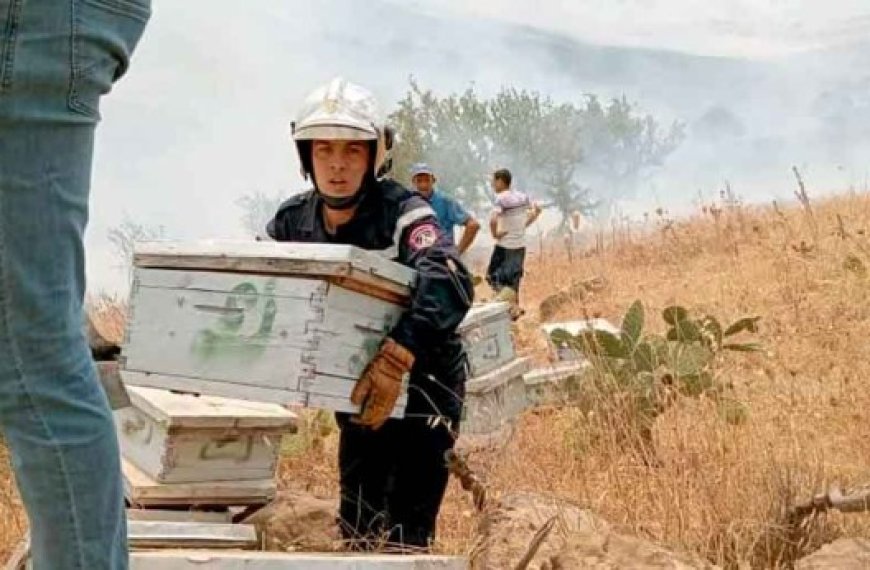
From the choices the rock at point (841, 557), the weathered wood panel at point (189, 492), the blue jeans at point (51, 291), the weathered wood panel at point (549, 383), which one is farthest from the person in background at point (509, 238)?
the blue jeans at point (51, 291)

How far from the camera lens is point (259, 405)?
3479mm

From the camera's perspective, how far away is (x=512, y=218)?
11.2 metres

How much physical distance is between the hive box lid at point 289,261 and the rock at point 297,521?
892 millimetres

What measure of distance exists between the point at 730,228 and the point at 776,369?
660cm

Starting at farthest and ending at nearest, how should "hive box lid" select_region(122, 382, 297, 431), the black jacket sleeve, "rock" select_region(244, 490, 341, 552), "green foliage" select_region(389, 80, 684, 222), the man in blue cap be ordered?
"green foliage" select_region(389, 80, 684, 222) → the man in blue cap → "rock" select_region(244, 490, 341, 552) → "hive box lid" select_region(122, 382, 297, 431) → the black jacket sleeve

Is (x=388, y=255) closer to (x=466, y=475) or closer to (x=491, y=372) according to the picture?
(x=466, y=475)

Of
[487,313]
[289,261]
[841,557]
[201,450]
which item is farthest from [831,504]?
[487,313]

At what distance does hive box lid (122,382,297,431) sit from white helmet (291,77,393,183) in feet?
2.37

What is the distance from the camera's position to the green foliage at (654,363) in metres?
4.16

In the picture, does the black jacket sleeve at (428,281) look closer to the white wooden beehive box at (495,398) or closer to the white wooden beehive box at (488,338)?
the white wooden beehive box at (495,398)

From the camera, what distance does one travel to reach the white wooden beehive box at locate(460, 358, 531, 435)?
480 centimetres

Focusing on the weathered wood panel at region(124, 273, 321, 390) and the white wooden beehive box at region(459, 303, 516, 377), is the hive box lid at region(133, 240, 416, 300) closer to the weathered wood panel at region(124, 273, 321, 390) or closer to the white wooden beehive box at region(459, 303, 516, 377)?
the weathered wood panel at region(124, 273, 321, 390)

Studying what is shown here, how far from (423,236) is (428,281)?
0.21 meters

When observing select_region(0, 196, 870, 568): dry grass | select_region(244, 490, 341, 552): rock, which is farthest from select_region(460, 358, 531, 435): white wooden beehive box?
select_region(244, 490, 341, 552): rock
